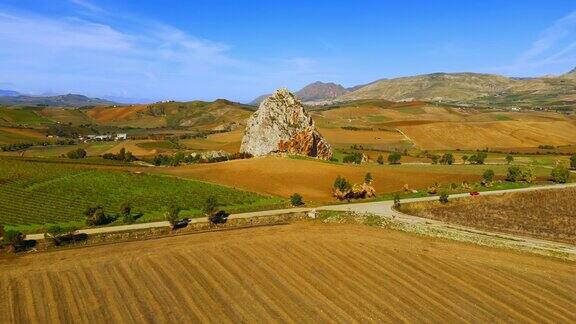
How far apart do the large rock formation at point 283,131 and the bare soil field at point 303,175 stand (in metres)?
9.06

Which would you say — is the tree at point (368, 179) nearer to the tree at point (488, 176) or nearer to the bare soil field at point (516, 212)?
the bare soil field at point (516, 212)

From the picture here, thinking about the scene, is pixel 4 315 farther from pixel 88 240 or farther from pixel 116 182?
pixel 116 182

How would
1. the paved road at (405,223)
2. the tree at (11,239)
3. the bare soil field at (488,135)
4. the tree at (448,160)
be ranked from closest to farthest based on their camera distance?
1. the tree at (11,239)
2. the paved road at (405,223)
3. the tree at (448,160)
4. the bare soil field at (488,135)

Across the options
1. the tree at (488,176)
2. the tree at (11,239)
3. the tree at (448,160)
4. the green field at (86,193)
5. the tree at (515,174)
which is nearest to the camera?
the tree at (11,239)

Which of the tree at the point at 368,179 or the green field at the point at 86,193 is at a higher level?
the tree at the point at 368,179

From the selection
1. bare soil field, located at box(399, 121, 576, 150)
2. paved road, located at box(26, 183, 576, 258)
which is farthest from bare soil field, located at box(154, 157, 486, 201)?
bare soil field, located at box(399, 121, 576, 150)

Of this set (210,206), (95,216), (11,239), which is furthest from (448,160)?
(11,239)

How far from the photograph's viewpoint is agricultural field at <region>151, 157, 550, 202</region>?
7294cm

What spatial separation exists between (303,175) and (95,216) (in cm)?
3521

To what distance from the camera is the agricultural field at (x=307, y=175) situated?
7294cm

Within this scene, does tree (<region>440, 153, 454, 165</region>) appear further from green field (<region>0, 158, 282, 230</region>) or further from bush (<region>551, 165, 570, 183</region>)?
green field (<region>0, 158, 282, 230</region>)

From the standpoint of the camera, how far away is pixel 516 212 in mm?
62469

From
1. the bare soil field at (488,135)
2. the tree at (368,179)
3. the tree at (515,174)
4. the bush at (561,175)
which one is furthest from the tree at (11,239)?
the bare soil field at (488,135)

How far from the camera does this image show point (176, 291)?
1319 inches
